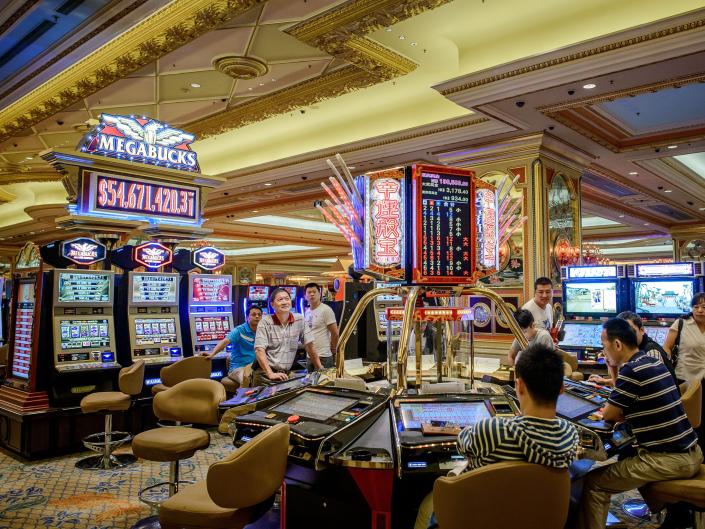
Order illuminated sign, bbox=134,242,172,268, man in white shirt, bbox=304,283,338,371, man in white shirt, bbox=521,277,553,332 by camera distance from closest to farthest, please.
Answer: man in white shirt, bbox=521,277,553,332 < man in white shirt, bbox=304,283,338,371 < illuminated sign, bbox=134,242,172,268

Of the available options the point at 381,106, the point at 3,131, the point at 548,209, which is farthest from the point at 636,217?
the point at 3,131

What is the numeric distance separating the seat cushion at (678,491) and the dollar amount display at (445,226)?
4.05 ft

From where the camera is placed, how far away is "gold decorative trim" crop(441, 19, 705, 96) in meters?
4.12

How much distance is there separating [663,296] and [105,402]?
17.6 feet

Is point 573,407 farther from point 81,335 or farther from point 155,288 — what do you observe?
point 155,288

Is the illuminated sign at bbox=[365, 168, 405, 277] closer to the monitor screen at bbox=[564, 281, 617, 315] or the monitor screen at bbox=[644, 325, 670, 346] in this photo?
the monitor screen at bbox=[644, 325, 670, 346]

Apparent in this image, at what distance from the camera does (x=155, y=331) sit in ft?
19.1

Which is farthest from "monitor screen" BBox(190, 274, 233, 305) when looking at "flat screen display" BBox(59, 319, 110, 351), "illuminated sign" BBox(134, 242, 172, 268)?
"flat screen display" BBox(59, 319, 110, 351)

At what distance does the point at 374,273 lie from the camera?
2.91 m

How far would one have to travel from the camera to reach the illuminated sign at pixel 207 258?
685 centimetres

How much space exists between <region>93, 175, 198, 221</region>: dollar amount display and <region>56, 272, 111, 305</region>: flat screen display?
0.70 meters

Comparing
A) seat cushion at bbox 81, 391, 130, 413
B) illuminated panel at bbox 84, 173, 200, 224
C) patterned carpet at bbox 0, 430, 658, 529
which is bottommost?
patterned carpet at bbox 0, 430, 658, 529

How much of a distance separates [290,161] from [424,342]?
570 cm

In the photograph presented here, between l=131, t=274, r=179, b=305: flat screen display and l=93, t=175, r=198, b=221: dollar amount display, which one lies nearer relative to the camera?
l=93, t=175, r=198, b=221: dollar amount display
